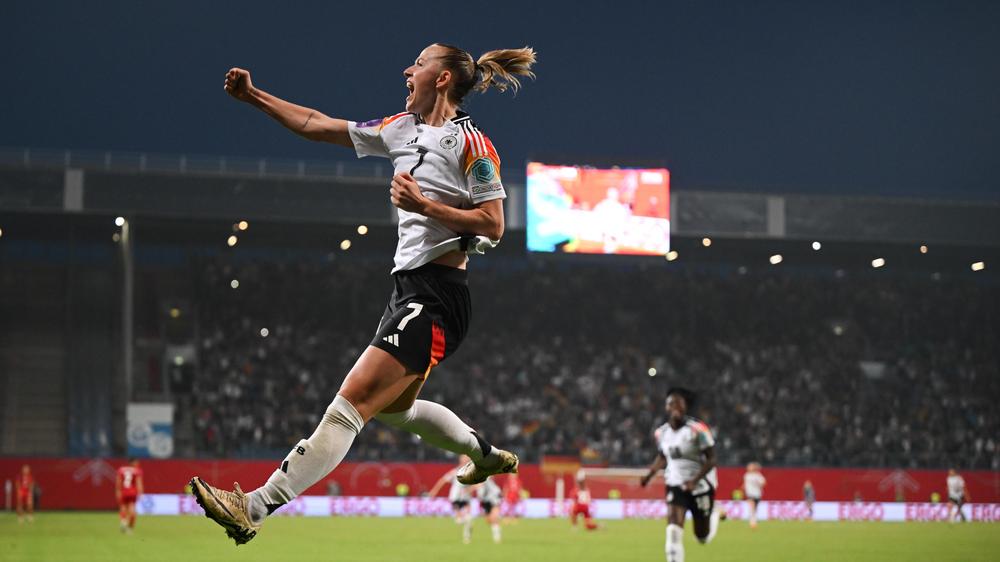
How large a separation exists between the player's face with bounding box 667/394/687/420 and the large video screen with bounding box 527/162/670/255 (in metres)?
24.2

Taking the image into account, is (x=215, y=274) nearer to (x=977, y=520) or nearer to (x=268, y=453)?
(x=268, y=453)

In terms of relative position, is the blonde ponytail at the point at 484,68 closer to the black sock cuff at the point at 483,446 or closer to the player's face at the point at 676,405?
the black sock cuff at the point at 483,446

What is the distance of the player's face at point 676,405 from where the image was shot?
671 inches

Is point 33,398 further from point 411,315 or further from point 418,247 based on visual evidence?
point 411,315

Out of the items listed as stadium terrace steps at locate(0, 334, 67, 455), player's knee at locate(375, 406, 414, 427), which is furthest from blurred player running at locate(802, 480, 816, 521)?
player's knee at locate(375, 406, 414, 427)

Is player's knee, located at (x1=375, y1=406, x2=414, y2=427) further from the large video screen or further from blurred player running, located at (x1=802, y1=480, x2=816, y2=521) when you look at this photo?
blurred player running, located at (x1=802, y1=480, x2=816, y2=521)

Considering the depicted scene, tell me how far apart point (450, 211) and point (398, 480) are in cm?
3581

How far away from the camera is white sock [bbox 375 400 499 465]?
6.93 meters

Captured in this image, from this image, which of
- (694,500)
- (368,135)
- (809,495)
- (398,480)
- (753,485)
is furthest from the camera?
(809,495)

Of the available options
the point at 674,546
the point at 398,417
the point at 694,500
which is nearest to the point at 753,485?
the point at 694,500

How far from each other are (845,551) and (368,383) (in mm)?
18847

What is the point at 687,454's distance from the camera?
16.9m

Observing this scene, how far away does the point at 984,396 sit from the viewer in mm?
50062

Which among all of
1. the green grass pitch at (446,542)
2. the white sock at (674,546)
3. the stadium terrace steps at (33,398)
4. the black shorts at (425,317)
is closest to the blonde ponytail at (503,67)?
the black shorts at (425,317)
